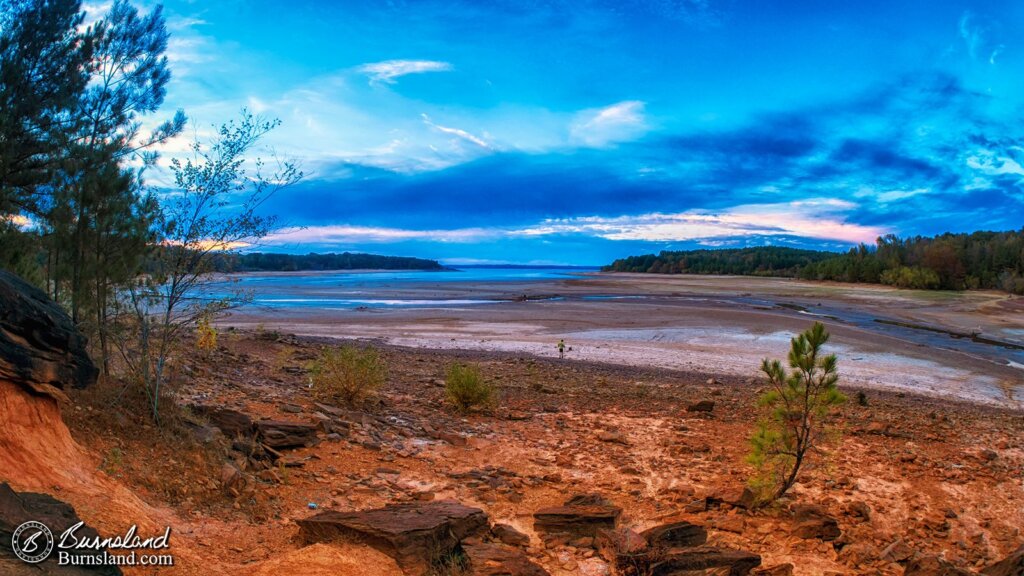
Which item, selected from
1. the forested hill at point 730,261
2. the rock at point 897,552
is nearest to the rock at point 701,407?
the rock at point 897,552

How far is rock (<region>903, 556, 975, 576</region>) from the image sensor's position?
463 cm

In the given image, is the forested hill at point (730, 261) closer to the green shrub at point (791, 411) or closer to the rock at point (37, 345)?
the green shrub at point (791, 411)

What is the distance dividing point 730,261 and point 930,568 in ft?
473

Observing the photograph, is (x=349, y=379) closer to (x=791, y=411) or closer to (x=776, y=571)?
(x=791, y=411)

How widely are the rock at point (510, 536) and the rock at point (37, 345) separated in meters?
4.19

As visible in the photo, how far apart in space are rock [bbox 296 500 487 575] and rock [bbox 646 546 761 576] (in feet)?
5.56

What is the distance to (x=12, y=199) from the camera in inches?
→ 323

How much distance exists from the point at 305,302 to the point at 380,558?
40582 millimetres

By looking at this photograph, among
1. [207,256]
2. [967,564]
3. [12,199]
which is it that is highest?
[12,199]

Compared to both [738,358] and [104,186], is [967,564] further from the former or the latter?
[738,358]

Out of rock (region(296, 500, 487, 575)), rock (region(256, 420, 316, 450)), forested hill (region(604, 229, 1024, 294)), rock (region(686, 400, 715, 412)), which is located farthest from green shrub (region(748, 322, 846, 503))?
forested hill (region(604, 229, 1024, 294))

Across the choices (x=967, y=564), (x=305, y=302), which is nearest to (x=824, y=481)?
(x=967, y=564)

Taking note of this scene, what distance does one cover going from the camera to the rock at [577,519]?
585cm

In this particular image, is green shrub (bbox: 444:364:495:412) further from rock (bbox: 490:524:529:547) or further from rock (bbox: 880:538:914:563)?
rock (bbox: 880:538:914:563)
